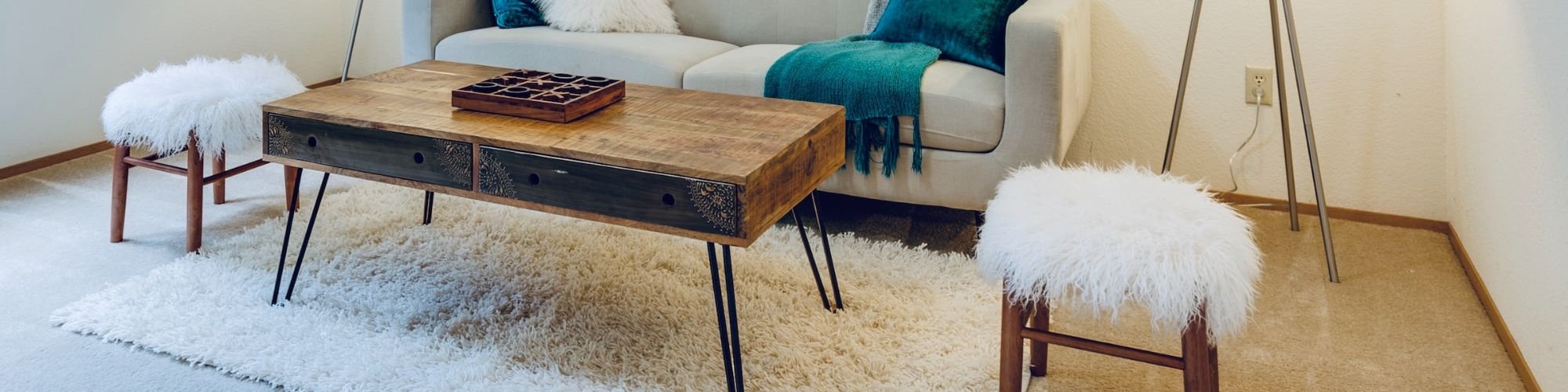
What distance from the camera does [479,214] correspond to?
2672 mm

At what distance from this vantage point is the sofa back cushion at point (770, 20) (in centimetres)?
302

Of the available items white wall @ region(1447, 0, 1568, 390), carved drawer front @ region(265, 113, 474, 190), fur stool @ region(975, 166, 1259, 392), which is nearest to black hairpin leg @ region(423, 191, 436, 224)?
carved drawer front @ region(265, 113, 474, 190)

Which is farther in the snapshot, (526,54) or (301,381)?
(526,54)

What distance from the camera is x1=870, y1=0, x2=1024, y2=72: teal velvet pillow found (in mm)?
2494

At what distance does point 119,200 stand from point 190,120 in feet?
1.08

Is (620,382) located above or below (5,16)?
below

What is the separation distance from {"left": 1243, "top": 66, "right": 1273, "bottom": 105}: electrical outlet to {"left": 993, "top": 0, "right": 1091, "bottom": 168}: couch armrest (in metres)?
0.67

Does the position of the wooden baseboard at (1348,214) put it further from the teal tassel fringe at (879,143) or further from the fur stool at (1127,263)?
the fur stool at (1127,263)

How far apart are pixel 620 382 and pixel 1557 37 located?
1602mm

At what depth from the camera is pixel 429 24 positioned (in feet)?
10.1

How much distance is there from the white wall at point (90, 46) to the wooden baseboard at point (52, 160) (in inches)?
0.6

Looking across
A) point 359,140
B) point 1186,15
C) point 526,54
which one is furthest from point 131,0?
point 1186,15

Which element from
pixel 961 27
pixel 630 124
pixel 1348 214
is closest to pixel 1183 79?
pixel 961 27

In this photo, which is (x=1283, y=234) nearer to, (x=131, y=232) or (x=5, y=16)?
(x=131, y=232)
